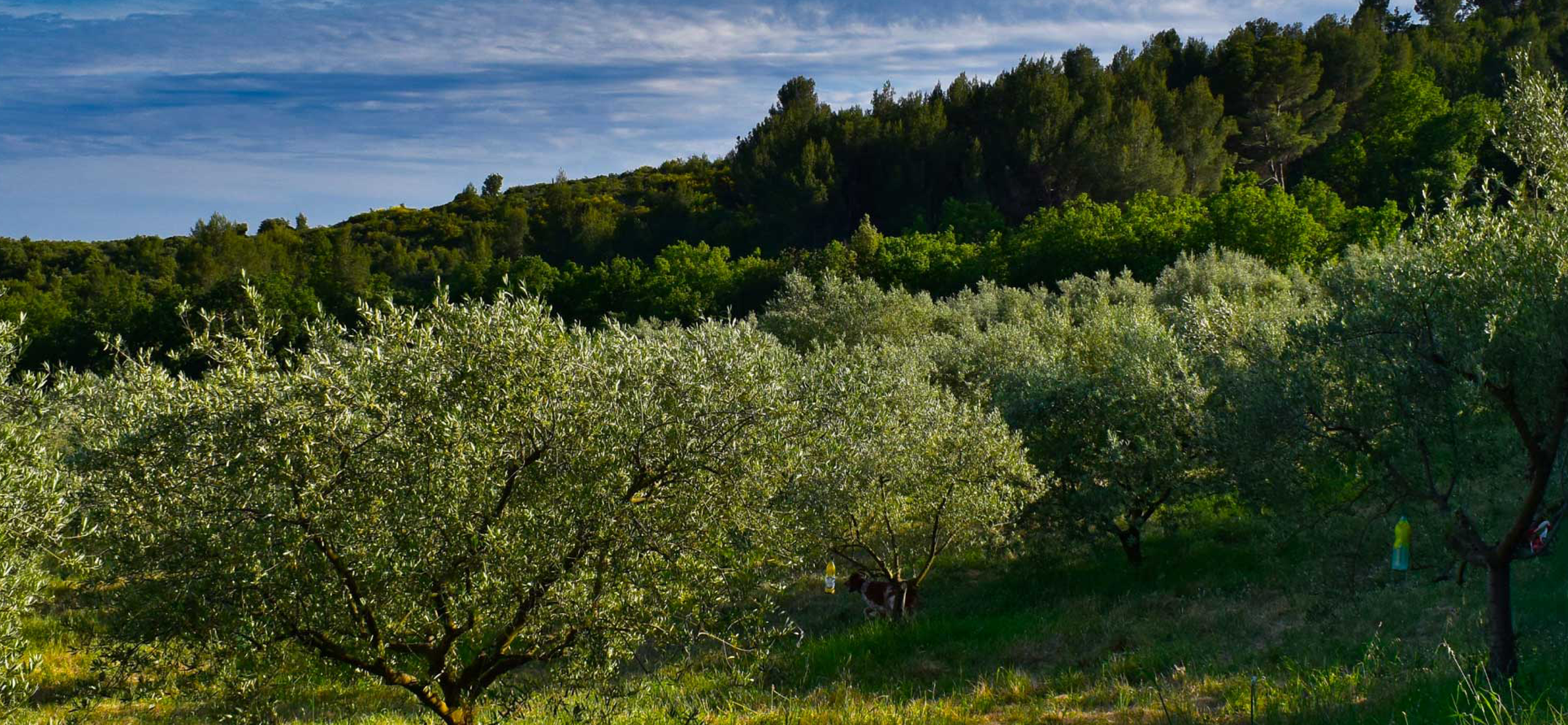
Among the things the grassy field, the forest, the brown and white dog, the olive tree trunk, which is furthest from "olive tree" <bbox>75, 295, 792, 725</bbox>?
the brown and white dog

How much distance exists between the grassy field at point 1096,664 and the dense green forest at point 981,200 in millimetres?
44942

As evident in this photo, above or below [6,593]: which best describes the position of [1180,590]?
below

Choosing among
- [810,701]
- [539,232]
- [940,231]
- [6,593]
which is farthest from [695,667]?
[539,232]

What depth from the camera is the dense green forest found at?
69.1 metres

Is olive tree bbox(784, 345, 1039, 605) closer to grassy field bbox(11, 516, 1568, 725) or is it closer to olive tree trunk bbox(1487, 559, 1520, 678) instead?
grassy field bbox(11, 516, 1568, 725)

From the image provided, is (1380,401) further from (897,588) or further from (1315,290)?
(1315,290)

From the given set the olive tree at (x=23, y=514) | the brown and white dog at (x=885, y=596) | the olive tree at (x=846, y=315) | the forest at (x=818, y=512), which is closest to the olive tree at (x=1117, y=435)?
the forest at (x=818, y=512)

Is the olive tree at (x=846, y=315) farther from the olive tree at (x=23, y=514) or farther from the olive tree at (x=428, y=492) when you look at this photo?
the olive tree at (x=23, y=514)

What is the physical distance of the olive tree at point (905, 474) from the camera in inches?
666

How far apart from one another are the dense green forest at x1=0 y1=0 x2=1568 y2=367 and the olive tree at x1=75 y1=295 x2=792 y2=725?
57280 millimetres

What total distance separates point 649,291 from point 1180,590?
61621mm

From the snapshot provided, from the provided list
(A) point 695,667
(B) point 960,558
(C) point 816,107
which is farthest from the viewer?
(C) point 816,107

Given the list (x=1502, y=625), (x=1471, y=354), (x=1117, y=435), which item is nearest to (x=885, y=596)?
(x=1117, y=435)

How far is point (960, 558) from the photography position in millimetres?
25406
